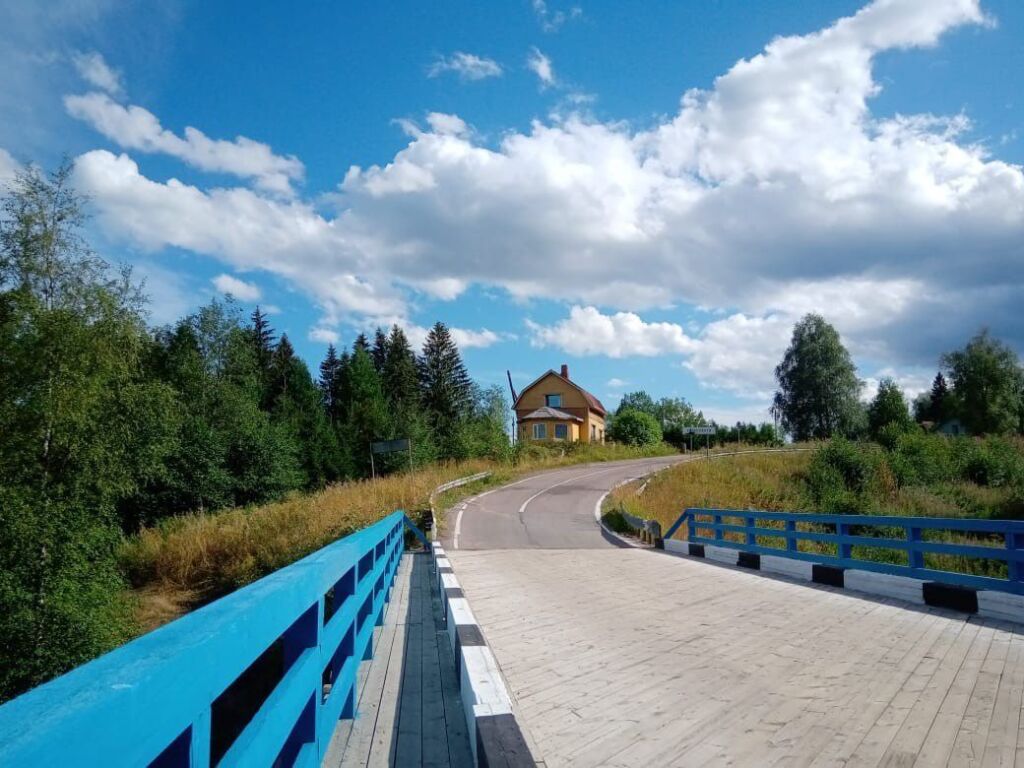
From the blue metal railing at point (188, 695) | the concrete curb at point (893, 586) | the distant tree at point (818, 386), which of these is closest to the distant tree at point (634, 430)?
the distant tree at point (818, 386)

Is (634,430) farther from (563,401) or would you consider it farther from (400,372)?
(400,372)

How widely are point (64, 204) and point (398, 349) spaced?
4993 cm

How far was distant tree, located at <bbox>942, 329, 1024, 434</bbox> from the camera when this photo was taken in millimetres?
61344

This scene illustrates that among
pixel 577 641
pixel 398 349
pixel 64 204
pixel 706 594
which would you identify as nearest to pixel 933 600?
pixel 706 594

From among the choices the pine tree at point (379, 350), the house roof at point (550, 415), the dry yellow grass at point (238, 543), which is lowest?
the dry yellow grass at point (238, 543)

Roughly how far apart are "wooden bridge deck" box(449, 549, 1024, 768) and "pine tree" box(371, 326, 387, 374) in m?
70.6

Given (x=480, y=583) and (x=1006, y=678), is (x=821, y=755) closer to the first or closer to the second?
(x=1006, y=678)

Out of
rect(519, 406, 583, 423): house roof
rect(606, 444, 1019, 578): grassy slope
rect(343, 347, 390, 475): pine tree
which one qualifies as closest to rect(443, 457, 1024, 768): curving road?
rect(606, 444, 1019, 578): grassy slope

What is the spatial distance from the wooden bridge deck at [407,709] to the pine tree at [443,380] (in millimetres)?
59266

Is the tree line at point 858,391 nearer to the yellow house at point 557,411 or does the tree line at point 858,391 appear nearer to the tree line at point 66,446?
the yellow house at point 557,411

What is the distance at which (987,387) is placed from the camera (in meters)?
63.2

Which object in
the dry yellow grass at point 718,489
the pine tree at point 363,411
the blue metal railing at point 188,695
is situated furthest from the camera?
the pine tree at point 363,411

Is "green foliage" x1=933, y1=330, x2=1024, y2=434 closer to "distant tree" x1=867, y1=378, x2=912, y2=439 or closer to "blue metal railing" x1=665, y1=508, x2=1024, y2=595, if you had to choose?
"distant tree" x1=867, y1=378, x2=912, y2=439

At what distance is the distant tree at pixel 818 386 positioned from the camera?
6288 cm
